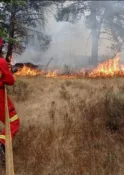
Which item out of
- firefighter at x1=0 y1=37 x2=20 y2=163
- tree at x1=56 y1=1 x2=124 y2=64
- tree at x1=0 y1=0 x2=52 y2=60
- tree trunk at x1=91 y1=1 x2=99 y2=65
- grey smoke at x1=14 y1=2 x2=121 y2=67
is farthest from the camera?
grey smoke at x1=14 y1=2 x2=121 y2=67

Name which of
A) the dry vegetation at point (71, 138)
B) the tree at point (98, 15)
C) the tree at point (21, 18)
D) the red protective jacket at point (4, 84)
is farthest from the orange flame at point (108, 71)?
the red protective jacket at point (4, 84)

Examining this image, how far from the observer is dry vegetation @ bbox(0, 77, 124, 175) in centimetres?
477

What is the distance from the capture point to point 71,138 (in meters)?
5.89

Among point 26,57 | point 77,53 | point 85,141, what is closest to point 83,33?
point 77,53

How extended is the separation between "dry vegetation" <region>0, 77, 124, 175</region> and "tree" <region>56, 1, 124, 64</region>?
13.6 m

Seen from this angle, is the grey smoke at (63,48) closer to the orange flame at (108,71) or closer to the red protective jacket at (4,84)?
the orange flame at (108,71)

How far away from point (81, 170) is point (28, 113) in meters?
4.03

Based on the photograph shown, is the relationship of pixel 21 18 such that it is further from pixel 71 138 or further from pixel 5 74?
pixel 5 74

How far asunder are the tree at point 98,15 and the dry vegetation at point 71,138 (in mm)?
13588

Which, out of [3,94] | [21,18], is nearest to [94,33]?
[21,18]

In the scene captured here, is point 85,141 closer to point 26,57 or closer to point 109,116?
point 109,116

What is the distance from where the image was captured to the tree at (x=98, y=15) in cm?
2208

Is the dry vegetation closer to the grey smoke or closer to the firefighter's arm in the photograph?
the firefighter's arm

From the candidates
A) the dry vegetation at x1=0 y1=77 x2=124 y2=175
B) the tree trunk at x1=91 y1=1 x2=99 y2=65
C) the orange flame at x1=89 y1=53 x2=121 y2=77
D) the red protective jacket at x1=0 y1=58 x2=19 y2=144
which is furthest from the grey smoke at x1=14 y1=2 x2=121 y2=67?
the red protective jacket at x1=0 y1=58 x2=19 y2=144
